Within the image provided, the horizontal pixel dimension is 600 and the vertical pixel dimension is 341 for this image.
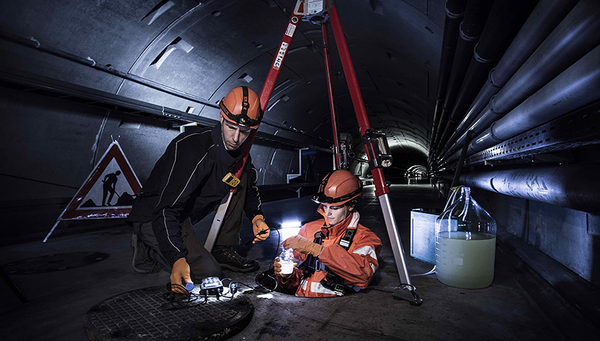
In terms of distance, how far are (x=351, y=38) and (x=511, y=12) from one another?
15.6ft

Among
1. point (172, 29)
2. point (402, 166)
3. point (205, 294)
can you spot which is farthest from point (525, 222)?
point (402, 166)

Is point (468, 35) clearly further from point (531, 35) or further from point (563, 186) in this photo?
Result: point (563, 186)

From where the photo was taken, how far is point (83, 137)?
537 centimetres

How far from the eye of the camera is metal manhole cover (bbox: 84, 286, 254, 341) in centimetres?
175

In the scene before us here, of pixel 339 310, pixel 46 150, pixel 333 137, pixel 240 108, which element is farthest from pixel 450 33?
pixel 46 150

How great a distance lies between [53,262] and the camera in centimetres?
359

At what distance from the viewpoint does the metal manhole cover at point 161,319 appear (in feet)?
5.73

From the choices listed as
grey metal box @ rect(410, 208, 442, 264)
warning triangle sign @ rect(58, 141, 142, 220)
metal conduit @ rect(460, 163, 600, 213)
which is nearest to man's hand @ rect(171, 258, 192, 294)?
metal conduit @ rect(460, 163, 600, 213)

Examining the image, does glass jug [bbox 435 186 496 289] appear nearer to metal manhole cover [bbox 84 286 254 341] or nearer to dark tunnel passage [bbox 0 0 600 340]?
dark tunnel passage [bbox 0 0 600 340]

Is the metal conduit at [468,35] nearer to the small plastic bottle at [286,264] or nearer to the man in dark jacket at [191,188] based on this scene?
the man in dark jacket at [191,188]

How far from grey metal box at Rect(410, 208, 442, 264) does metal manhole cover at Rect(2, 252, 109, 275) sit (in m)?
3.60

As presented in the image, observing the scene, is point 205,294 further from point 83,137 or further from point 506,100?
point 83,137

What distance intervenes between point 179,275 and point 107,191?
4.00 metres

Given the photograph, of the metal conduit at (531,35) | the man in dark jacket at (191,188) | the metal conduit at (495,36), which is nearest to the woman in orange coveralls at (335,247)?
the man in dark jacket at (191,188)
